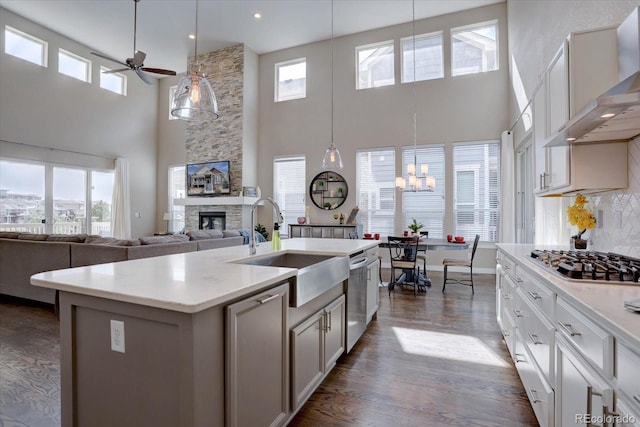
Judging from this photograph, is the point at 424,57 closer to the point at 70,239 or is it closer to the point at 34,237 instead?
the point at 70,239

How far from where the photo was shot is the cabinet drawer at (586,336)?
3.23 feet

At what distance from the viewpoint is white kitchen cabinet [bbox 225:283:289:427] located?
4.24 feet

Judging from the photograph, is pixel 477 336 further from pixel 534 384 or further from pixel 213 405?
pixel 213 405

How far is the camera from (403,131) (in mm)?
6977

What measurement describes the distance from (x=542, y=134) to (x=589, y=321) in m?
1.95

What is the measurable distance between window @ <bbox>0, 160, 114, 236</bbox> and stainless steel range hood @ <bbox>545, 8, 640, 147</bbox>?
9054mm

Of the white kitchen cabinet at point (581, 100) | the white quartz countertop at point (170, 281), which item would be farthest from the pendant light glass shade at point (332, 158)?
the white quartz countertop at point (170, 281)

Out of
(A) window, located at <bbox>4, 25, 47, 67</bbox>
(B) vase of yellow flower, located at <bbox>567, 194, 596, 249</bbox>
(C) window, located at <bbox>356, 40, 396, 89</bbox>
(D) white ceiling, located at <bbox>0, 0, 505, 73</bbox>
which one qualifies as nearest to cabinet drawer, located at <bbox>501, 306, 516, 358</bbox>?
(B) vase of yellow flower, located at <bbox>567, 194, 596, 249</bbox>

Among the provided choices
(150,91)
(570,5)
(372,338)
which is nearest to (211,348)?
(372,338)

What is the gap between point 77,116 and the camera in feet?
25.1

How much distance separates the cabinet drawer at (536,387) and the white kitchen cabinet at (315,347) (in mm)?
1215

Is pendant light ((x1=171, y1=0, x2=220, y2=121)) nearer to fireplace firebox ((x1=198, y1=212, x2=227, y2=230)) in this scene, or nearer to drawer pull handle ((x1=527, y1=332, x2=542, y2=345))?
drawer pull handle ((x1=527, y1=332, x2=542, y2=345))

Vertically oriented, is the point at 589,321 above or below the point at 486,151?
below

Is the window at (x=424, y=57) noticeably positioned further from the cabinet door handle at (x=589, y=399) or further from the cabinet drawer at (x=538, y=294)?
the cabinet door handle at (x=589, y=399)
